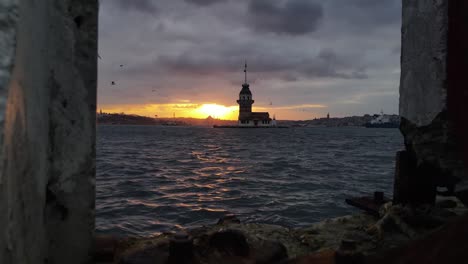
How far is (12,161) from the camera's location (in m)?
1.63

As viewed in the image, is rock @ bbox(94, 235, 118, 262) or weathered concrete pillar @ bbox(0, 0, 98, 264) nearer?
weathered concrete pillar @ bbox(0, 0, 98, 264)

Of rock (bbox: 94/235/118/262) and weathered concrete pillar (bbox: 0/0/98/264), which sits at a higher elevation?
weathered concrete pillar (bbox: 0/0/98/264)

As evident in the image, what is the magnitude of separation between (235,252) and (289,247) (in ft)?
3.06

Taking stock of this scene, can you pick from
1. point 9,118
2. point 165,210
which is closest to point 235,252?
point 9,118

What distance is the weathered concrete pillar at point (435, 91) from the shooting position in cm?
347

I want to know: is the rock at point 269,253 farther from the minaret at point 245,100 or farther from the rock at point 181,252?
the minaret at point 245,100

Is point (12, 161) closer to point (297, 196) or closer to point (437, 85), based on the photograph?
point (437, 85)

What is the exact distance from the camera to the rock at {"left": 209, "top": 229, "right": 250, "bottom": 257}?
3324 mm

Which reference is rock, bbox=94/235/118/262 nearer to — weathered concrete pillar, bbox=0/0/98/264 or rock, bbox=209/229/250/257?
weathered concrete pillar, bbox=0/0/98/264

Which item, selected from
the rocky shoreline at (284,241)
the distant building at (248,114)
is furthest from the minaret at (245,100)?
the rocky shoreline at (284,241)

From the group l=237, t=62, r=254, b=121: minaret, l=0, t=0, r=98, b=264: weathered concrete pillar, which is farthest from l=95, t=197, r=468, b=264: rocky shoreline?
l=237, t=62, r=254, b=121: minaret

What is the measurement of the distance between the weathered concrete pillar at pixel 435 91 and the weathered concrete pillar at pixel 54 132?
11.3 feet

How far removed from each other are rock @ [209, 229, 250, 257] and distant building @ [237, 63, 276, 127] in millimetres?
Answer: 107990

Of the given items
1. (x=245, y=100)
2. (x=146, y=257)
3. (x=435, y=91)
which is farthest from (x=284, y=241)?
(x=245, y=100)
